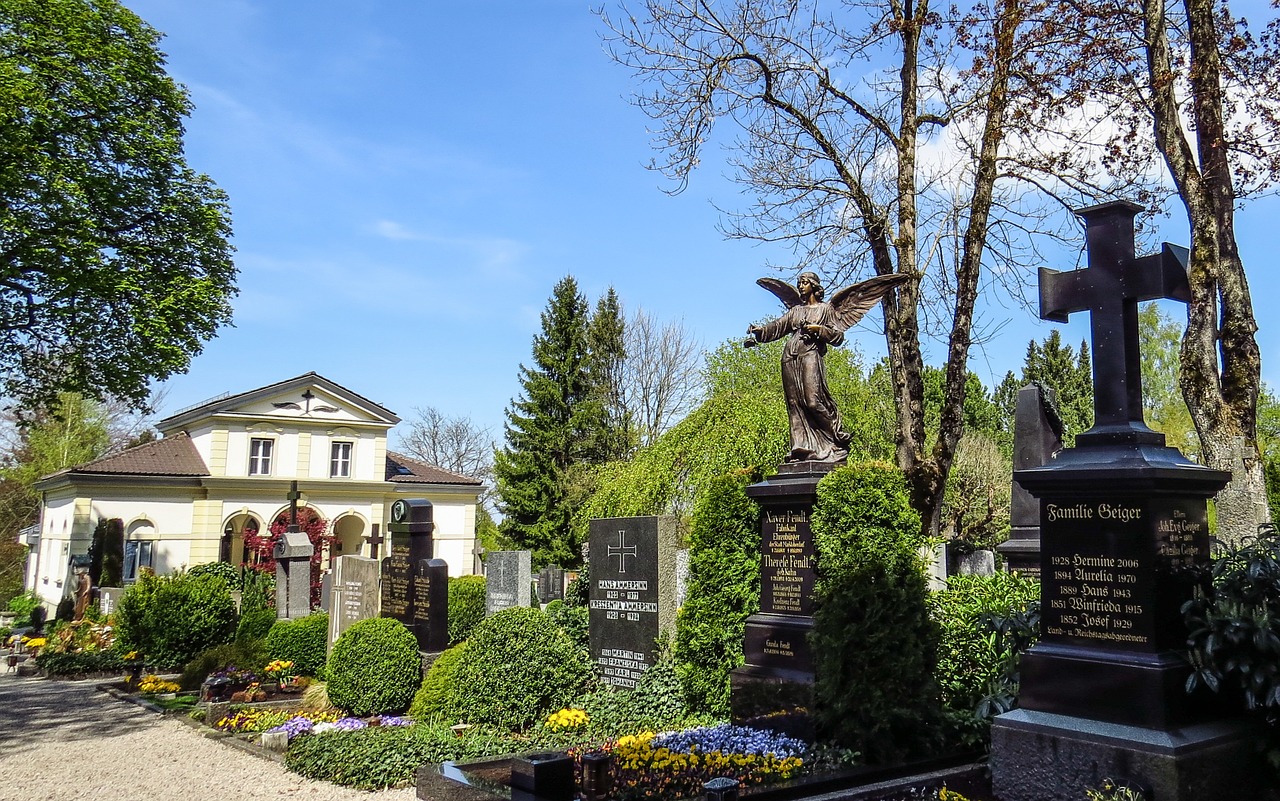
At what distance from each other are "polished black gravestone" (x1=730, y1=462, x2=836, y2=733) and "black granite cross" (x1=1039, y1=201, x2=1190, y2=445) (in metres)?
2.85

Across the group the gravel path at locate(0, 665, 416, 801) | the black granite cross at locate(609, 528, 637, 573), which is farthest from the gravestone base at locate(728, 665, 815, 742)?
the gravel path at locate(0, 665, 416, 801)

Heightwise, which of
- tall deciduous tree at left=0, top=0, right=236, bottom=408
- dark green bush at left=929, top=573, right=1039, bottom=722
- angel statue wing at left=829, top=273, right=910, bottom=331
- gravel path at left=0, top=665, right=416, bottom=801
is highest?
tall deciduous tree at left=0, top=0, right=236, bottom=408

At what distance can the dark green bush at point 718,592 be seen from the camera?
9.20 meters

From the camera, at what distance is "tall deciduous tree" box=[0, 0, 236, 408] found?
1836 centimetres

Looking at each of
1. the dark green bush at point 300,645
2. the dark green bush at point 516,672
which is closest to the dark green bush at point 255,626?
the dark green bush at point 300,645

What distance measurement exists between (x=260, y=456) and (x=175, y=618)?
22.6 meters

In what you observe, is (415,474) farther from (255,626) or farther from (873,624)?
(873,624)

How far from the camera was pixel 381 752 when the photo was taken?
8.08 meters

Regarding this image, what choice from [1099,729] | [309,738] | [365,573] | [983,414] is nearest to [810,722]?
[1099,729]

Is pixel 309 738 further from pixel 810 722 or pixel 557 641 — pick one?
pixel 810 722

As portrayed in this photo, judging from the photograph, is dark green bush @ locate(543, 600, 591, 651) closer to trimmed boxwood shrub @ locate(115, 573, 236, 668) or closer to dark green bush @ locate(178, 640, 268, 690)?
dark green bush @ locate(178, 640, 268, 690)

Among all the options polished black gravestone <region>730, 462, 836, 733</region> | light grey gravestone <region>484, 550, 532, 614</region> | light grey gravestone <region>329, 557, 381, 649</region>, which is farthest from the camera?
light grey gravestone <region>484, 550, 532, 614</region>

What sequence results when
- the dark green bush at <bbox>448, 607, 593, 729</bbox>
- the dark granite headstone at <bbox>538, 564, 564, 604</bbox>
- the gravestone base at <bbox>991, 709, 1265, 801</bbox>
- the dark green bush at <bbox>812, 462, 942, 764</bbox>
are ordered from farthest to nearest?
the dark granite headstone at <bbox>538, 564, 564, 604</bbox> < the dark green bush at <bbox>448, 607, 593, 729</bbox> < the dark green bush at <bbox>812, 462, 942, 764</bbox> < the gravestone base at <bbox>991, 709, 1265, 801</bbox>

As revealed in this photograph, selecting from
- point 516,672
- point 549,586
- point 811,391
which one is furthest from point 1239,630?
point 549,586
